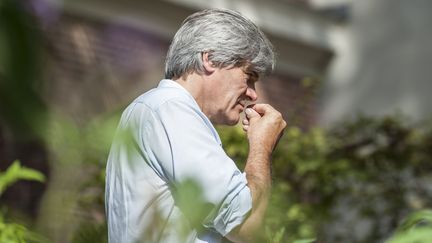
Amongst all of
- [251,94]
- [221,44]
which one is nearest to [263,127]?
[251,94]

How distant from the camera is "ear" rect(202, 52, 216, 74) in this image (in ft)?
8.49

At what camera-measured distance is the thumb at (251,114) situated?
2.69m

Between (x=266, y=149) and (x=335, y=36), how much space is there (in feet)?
28.1

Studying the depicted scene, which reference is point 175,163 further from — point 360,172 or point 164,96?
point 360,172

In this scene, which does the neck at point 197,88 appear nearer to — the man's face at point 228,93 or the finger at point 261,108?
the man's face at point 228,93

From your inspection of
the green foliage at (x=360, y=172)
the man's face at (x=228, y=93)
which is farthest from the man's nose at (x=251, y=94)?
the green foliage at (x=360, y=172)

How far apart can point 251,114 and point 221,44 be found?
0.22m

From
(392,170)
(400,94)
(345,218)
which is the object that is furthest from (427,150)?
(400,94)

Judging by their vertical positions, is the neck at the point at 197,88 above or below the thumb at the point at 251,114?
above

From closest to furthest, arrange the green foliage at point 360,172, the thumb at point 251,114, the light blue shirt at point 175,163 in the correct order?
the light blue shirt at point 175,163 < the thumb at point 251,114 < the green foliage at point 360,172

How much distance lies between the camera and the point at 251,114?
2.71m

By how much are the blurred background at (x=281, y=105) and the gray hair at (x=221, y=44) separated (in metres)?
0.14

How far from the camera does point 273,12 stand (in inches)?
408

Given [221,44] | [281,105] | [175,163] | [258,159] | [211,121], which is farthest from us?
[281,105]
